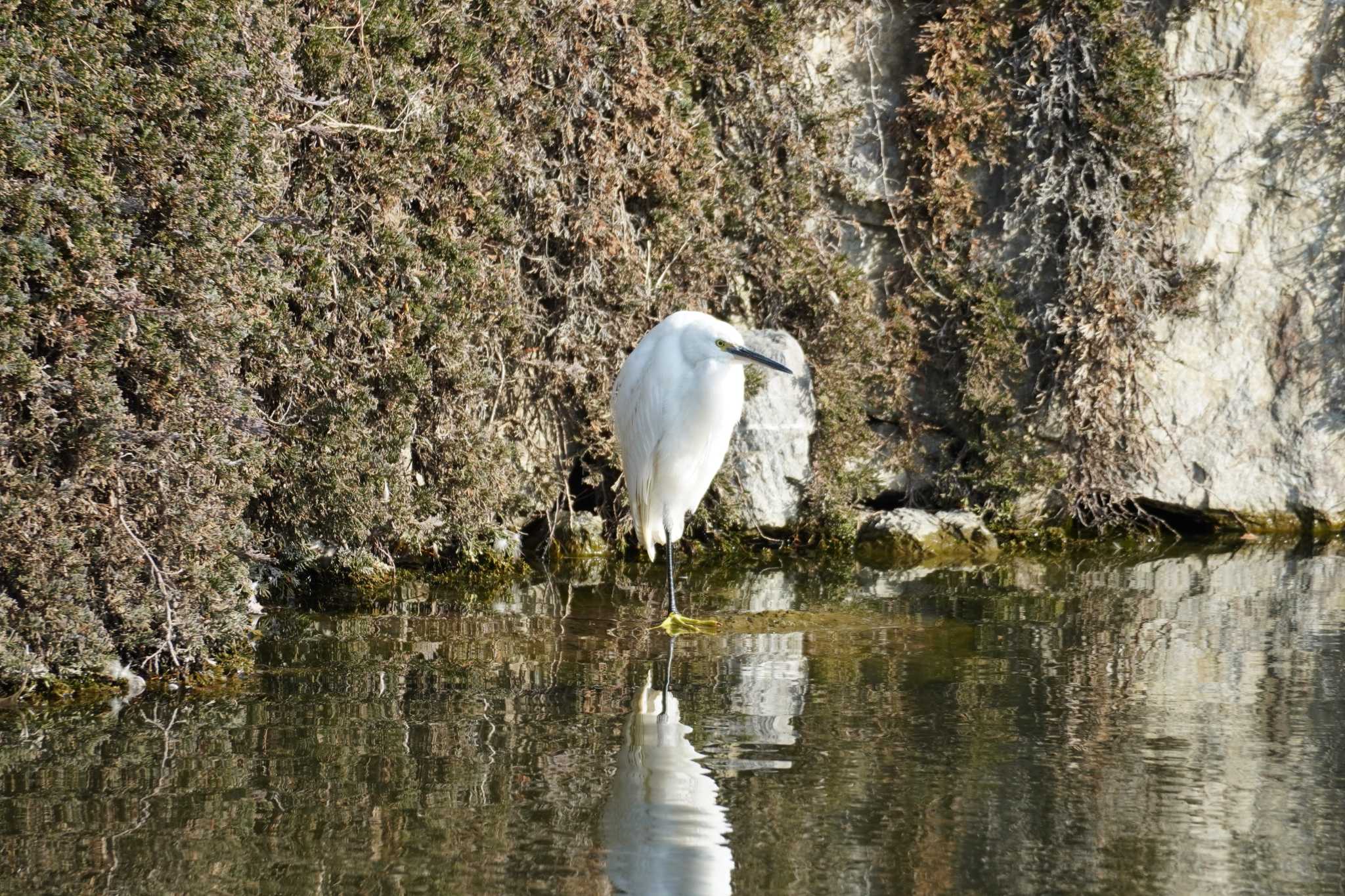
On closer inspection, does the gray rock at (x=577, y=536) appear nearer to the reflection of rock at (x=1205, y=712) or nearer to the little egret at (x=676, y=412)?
the little egret at (x=676, y=412)

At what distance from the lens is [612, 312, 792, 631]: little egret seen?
5.57 meters

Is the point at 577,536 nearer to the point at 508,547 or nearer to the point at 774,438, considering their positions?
the point at 508,547

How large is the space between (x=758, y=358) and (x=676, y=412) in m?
0.56

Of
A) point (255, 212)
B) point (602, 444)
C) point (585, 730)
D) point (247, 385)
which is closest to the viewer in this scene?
point (585, 730)

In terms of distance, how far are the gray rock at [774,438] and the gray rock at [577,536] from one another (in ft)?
2.44

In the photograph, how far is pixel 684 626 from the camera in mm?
5266

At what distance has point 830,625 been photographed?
527 centimetres

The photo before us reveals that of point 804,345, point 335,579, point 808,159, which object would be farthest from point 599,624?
A: point 808,159

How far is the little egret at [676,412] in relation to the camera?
557cm

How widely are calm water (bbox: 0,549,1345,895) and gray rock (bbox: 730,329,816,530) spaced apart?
1.86m

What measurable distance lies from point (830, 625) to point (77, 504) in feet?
8.51

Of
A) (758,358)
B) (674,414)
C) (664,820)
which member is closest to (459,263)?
(674,414)

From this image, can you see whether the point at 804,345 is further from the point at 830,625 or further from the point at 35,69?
the point at 35,69

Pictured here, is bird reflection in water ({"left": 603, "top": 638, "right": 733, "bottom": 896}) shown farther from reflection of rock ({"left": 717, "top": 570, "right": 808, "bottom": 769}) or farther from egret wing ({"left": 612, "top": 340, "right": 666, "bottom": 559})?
egret wing ({"left": 612, "top": 340, "right": 666, "bottom": 559})
